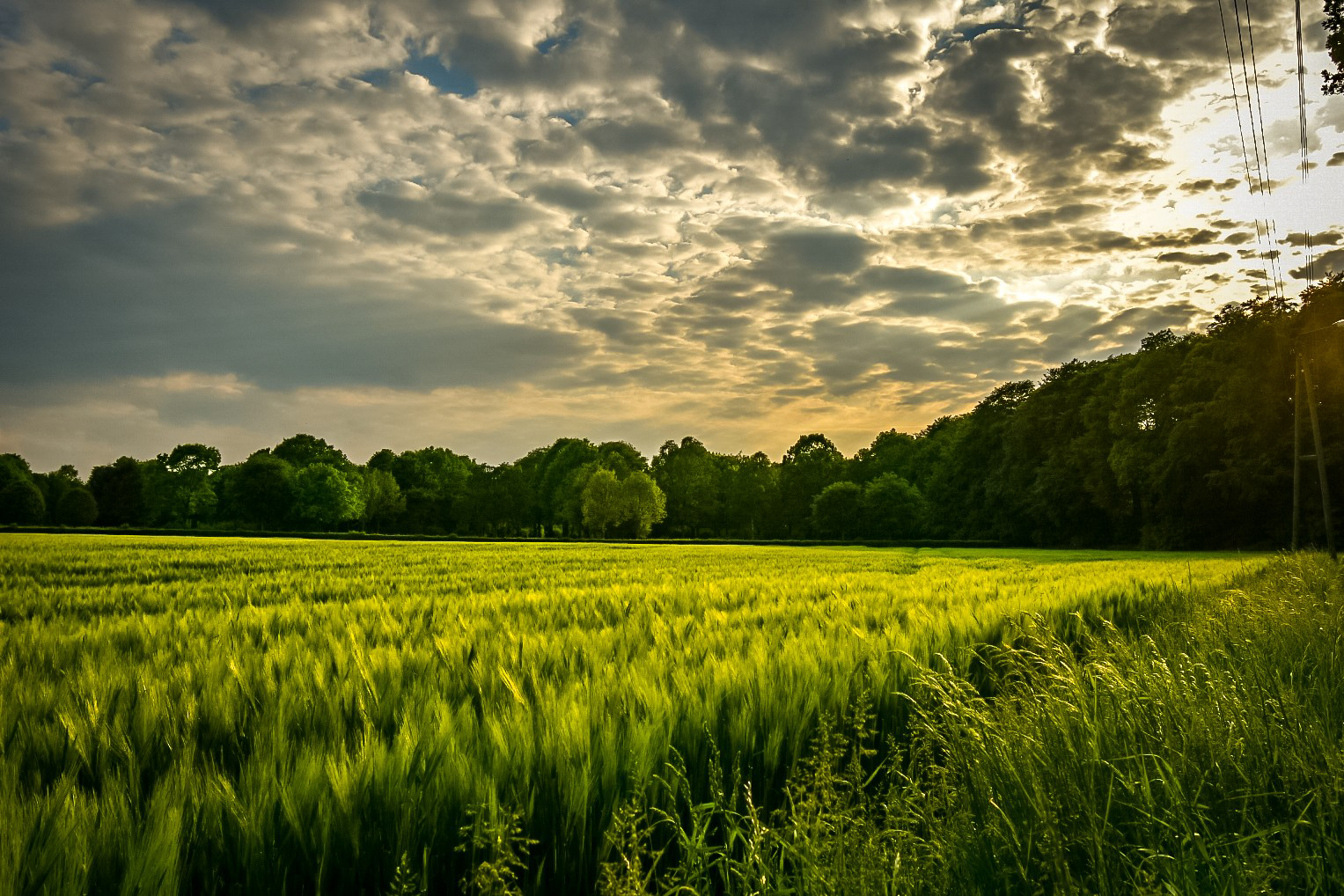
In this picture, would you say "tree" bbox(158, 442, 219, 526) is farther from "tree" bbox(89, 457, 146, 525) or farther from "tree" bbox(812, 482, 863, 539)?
"tree" bbox(812, 482, 863, 539)

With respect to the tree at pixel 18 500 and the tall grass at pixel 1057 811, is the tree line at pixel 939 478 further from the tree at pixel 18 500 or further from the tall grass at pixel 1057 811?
the tall grass at pixel 1057 811

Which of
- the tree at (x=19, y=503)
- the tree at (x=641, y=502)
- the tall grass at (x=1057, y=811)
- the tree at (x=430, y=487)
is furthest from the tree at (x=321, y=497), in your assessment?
the tall grass at (x=1057, y=811)

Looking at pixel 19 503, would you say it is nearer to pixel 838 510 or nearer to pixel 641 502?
pixel 641 502

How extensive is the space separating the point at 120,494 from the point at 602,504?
72237mm

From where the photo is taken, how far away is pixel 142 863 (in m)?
1.19

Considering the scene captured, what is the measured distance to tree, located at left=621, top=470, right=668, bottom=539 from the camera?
77.2m

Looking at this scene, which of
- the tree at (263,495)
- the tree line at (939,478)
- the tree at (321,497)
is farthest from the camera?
the tree at (263,495)

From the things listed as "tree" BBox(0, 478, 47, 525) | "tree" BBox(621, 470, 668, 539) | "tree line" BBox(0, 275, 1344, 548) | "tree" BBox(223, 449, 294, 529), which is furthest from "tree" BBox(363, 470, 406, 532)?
"tree" BBox(0, 478, 47, 525)

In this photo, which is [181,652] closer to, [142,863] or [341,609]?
[341,609]

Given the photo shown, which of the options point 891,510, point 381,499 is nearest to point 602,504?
point 891,510

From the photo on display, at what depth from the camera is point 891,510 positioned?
78.5m

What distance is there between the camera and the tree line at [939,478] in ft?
148

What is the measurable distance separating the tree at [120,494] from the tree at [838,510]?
299 ft

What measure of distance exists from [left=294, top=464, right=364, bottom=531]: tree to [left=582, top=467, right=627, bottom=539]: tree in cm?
2938
